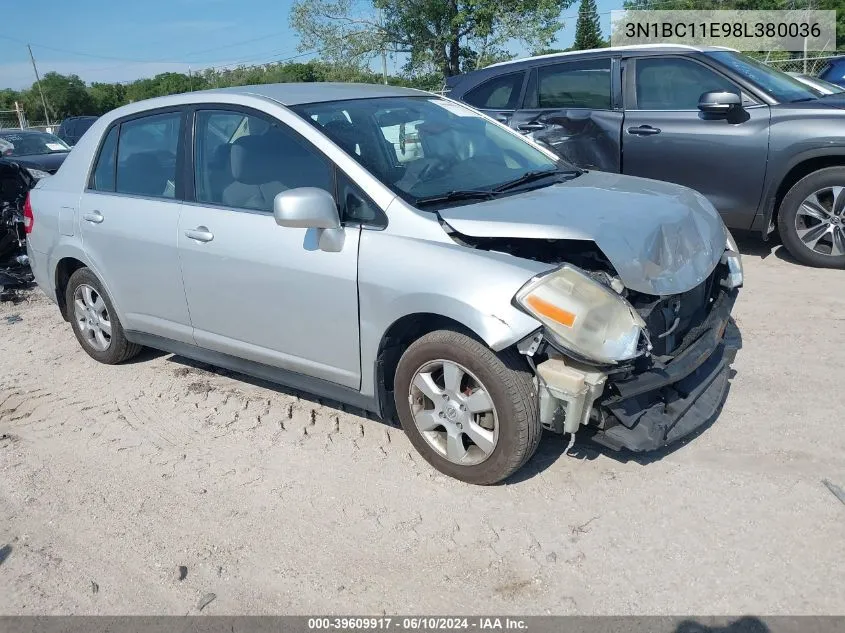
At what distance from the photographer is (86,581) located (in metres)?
3.04

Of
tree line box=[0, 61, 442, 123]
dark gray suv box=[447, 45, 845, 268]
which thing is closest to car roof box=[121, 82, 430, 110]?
dark gray suv box=[447, 45, 845, 268]

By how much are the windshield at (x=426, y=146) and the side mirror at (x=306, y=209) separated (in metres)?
0.30

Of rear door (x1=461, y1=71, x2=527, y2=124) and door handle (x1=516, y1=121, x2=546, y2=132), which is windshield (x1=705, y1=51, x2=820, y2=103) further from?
rear door (x1=461, y1=71, x2=527, y2=124)

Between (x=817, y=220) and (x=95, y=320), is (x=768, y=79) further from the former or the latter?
(x=95, y=320)

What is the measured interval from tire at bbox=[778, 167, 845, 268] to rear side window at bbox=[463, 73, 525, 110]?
282 centimetres

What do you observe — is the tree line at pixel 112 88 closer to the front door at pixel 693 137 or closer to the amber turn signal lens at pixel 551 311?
the front door at pixel 693 137

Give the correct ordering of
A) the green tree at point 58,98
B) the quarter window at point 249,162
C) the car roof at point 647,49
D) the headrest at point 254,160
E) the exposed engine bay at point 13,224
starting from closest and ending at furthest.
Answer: the quarter window at point 249,162 → the headrest at point 254,160 → the car roof at point 647,49 → the exposed engine bay at point 13,224 → the green tree at point 58,98

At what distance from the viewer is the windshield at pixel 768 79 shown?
21.3ft

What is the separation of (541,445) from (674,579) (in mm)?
1107

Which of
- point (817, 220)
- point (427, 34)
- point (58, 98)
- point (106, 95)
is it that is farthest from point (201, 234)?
point (106, 95)

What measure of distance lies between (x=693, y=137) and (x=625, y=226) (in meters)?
3.81

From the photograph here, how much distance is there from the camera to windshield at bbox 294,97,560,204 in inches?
147

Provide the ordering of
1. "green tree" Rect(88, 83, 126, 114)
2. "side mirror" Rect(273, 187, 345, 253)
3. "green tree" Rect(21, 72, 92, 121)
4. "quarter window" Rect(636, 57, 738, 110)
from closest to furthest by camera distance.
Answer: "side mirror" Rect(273, 187, 345, 253) < "quarter window" Rect(636, 57, 738, 110) < "green tree" Rect(21, 72, 92, 121) < "green tree" Rect(88, 83, 126, 114)

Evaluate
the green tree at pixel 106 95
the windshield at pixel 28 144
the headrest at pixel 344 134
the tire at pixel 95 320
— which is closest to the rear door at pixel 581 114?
the headrest at pixel 344 134
